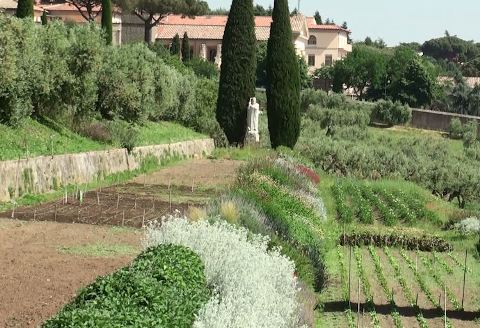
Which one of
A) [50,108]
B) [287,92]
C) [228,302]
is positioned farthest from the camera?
[287,92]

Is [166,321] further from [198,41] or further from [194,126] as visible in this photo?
[198,41]

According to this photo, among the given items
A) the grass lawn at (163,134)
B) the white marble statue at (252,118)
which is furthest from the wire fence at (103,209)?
the white marble statue at (252,118)

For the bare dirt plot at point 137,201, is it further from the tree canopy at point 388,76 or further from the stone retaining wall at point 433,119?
the tree canopy at point 388,76

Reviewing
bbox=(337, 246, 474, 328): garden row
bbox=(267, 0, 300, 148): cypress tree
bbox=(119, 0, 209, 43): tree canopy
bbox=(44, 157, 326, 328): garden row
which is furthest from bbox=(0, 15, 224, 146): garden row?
bbox=(119, 0, 209, 43): tree canopy

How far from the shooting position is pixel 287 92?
39.4 metres

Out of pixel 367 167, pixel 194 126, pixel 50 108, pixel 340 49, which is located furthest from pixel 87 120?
pixel 340 49

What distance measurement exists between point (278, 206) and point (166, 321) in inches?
425

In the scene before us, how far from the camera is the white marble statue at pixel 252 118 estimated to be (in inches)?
1601

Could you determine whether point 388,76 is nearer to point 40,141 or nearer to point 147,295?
point 40,141

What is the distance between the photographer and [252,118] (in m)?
41.0

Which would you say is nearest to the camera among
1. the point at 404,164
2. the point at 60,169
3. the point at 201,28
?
the point at 60,169

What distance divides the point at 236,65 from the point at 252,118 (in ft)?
8.34

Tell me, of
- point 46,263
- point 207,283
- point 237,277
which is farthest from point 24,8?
point 237,277

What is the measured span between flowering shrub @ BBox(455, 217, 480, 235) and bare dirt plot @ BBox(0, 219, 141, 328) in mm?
14186
